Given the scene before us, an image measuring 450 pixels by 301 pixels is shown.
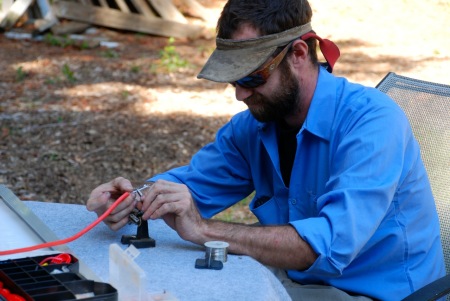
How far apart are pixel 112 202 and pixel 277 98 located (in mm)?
629

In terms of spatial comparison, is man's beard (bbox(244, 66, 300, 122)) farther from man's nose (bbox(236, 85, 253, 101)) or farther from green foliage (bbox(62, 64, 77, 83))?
green foliage (bbox(62, 64, 77, 83))

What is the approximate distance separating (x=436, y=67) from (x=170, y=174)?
602cm

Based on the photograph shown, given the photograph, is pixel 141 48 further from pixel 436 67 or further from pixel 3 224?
pixel 3 224

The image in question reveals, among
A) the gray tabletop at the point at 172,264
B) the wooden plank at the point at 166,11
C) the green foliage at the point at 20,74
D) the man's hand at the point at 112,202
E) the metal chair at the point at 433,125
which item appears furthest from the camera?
the wooden plank at the point at 166,11

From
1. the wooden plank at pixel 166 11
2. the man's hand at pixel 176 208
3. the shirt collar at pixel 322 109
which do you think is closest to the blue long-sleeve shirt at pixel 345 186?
the shirt collar at pixel 322 109

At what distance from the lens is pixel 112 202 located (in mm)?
2533

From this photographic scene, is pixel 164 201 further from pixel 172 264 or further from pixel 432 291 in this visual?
pixel 432 291

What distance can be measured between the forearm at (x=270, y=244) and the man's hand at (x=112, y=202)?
247mm

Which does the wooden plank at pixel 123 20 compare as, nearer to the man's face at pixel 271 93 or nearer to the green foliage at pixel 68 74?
the green foliage at pixel 68 74

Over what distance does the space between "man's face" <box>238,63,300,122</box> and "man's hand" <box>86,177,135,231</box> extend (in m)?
0.50

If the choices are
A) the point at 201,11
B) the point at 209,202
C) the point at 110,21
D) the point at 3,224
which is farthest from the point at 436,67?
the point at 3,224

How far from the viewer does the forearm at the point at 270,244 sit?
92.5 inches

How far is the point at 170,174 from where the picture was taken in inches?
116

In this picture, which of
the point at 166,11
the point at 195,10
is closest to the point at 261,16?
the point at 166,11
